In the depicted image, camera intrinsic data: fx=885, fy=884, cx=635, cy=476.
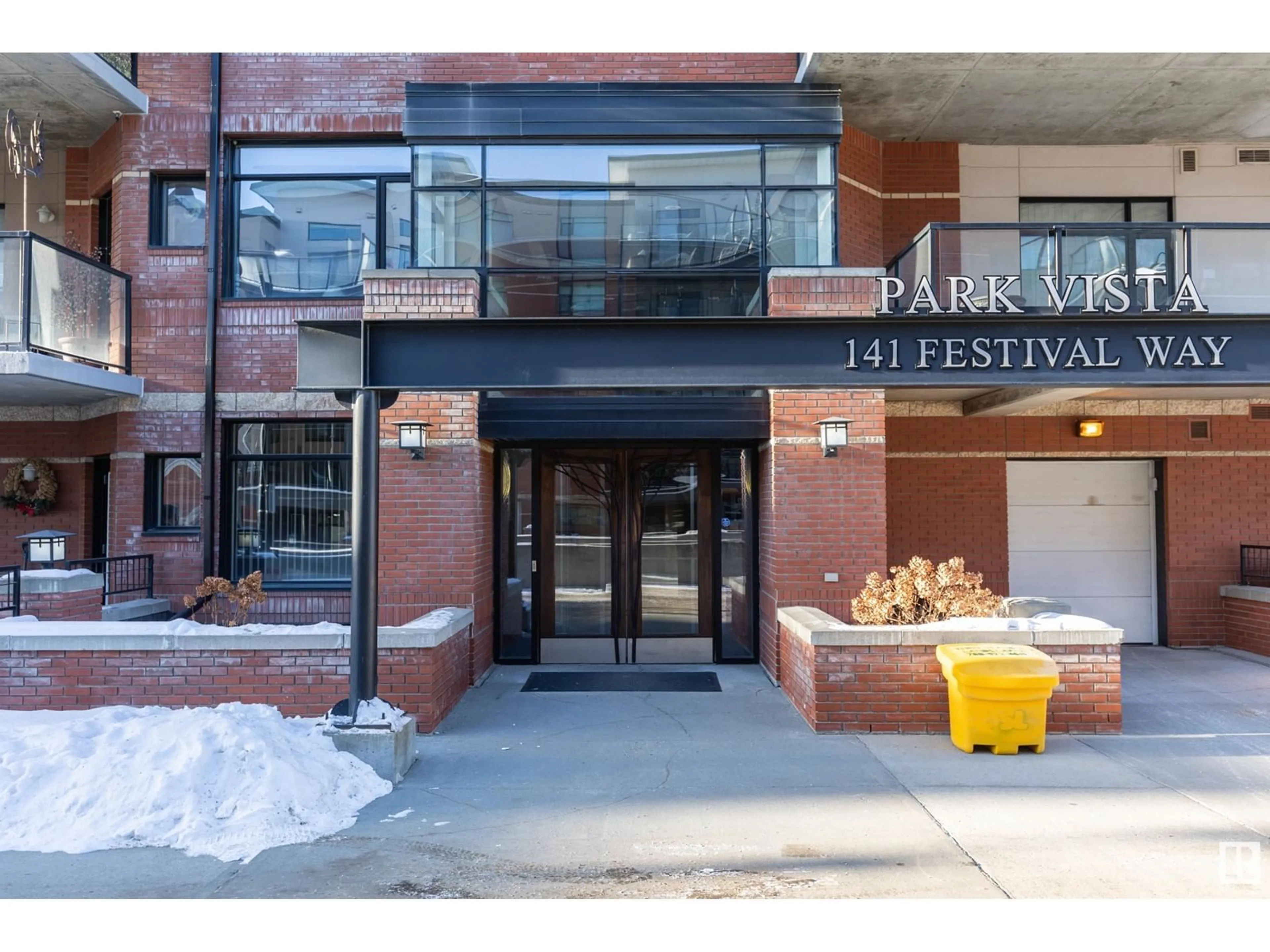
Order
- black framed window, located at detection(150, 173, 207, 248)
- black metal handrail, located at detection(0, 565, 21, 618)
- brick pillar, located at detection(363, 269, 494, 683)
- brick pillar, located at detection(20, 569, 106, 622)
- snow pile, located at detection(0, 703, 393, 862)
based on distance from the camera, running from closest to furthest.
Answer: snow pile, located at detection(0, 703, 393, 862) → black metal handrail, located at detection(0, 565, 21, 618) → brick pillar, located at detection(20, 569, 106, 622) → brick pillar, located at detection(363, 269, 494, 683) → black framed window, located at detection(150, 173, 207, 248)

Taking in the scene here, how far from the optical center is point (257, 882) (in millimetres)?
4773

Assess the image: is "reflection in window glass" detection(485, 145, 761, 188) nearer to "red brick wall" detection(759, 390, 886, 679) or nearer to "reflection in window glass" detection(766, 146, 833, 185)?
"reflection in window glass" detection(766, 146, 833, 185)

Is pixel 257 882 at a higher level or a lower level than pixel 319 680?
lower

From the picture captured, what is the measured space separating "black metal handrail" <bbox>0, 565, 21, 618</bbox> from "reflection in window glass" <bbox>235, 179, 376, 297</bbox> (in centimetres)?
418

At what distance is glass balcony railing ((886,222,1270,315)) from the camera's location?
9.98 m

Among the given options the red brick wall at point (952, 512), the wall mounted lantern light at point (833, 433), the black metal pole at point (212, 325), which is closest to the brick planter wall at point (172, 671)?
the black metal pole at point (212, 325)

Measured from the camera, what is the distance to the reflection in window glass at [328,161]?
37.0 ft

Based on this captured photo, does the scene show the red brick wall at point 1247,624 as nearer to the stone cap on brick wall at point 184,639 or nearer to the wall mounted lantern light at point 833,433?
the wall mounted lantern light at point 833,433

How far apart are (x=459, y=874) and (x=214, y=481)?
7.69m

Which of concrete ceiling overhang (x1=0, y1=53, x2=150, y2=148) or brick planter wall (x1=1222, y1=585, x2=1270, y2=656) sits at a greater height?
concrete ceiling overhang (x1=0, y1=53, x2=150, y2=148)

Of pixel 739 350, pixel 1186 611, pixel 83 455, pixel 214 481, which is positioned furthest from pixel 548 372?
pixel 1186 611

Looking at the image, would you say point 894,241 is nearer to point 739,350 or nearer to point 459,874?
point 739,350

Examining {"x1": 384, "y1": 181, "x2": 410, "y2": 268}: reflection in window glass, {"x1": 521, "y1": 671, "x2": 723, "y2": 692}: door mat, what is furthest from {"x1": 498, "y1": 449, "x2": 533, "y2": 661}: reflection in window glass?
{"x1": 384, "y1": 181, "x2": 410, "y2": 268}: reflection in window glass

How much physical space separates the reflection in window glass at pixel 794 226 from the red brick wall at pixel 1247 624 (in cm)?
742
